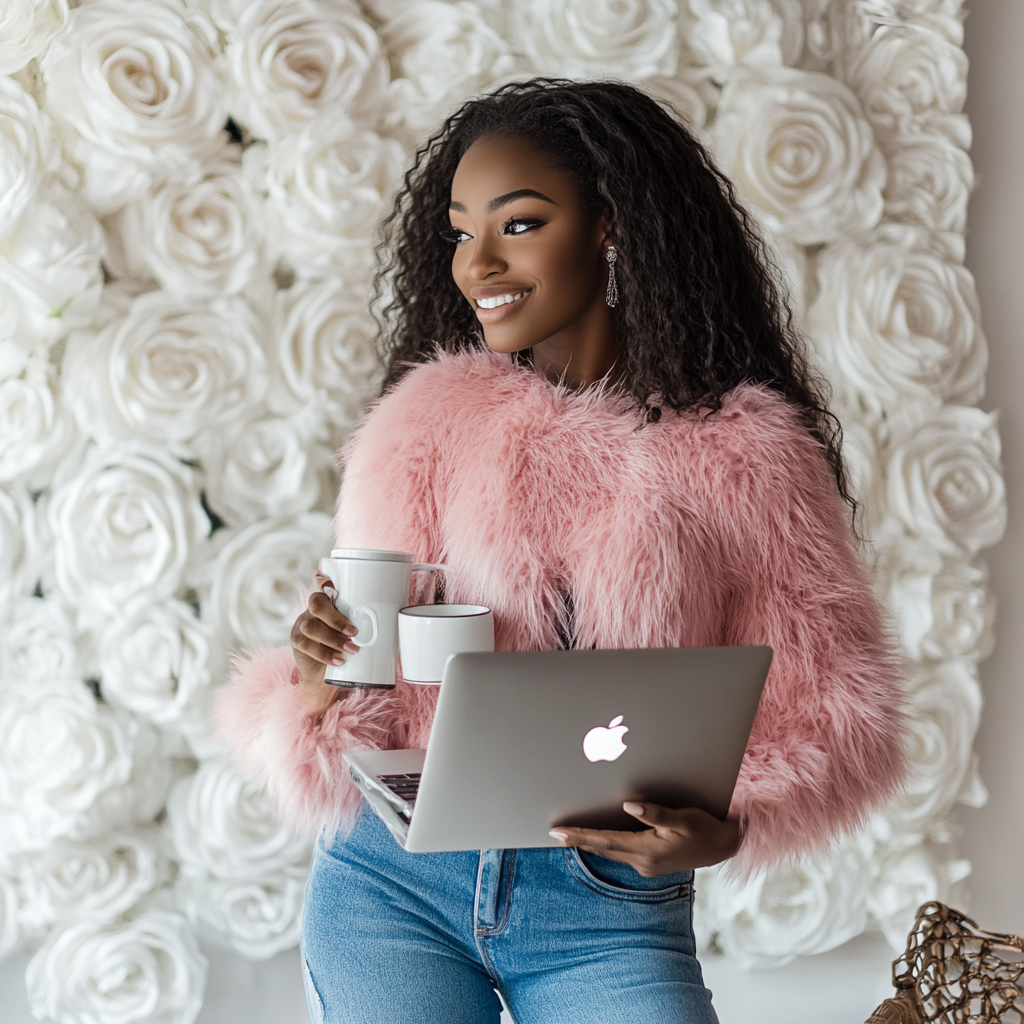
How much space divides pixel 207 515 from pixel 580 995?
3.70 ft

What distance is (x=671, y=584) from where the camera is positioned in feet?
4.23

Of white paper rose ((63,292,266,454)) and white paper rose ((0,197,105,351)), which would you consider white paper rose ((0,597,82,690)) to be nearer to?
white paper rose ((63,292,266,454))

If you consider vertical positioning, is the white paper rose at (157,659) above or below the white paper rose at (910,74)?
below

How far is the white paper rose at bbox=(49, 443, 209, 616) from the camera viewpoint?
1.81m

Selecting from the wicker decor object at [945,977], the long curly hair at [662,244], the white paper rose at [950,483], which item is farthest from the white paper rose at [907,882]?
the long curly hair at [662,244]

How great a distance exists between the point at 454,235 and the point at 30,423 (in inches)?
33.1

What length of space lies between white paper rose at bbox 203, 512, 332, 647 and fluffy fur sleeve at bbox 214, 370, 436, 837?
1.19 ft

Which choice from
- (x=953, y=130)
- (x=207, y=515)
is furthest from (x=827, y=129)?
(x=207, y=515)

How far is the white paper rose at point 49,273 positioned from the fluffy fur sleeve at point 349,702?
63 cm

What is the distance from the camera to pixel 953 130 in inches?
83.2

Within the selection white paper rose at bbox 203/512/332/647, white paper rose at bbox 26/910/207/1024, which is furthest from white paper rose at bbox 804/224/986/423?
white paper rose at bbox 26/910/207/1024

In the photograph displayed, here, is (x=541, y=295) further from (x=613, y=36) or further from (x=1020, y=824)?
(x=1020, y=824)

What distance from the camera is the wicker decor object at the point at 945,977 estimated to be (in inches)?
74.4

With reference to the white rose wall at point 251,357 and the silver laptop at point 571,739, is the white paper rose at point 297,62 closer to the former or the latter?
the white rose wall at point 251,357
